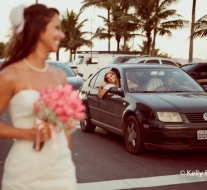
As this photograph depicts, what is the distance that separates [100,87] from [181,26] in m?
39.3

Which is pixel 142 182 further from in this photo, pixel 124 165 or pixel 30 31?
pixel 30 31

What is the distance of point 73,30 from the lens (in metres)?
61.6

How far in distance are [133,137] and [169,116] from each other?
0.82 meters

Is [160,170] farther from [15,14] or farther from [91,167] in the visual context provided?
[15,14]

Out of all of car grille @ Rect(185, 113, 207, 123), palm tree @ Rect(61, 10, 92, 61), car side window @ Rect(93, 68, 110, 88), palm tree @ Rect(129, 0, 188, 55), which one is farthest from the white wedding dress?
palm tree @ Rect(61, 10, 92, 61)

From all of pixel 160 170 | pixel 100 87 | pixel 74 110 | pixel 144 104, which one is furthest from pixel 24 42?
pixel 100 87

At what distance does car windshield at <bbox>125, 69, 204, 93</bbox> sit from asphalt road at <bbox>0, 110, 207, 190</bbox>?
3.68 feet

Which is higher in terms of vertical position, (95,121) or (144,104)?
(144,104)

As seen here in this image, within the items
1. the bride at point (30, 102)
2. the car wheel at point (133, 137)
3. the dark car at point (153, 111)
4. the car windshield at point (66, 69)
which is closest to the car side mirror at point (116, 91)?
the dark car at point (153, 111)

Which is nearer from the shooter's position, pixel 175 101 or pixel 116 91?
pixel 175 101

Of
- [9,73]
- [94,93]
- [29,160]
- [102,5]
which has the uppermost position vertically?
[102,5]

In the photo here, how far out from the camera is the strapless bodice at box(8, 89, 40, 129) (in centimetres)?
265

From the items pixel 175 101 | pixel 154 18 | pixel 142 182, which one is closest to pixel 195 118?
pixel 175 101

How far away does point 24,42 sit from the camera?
9.05 ft
